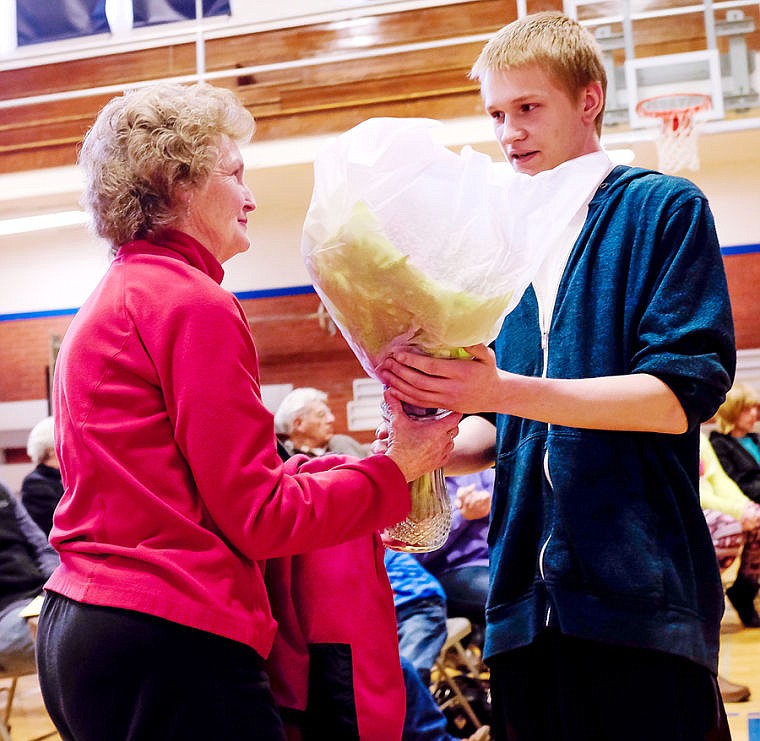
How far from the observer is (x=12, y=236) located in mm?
9320

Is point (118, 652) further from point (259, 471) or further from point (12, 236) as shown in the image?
point (12, 236)

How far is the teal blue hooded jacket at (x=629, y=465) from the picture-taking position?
1.26m

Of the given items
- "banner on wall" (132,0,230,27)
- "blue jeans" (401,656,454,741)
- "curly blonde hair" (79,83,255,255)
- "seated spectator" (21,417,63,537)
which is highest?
"banner on wall" (132,0,230,27)

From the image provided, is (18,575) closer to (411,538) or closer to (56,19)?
(411,538)

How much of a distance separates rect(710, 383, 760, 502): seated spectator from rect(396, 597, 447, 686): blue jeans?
309cm

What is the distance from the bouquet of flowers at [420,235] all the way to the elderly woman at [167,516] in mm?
178

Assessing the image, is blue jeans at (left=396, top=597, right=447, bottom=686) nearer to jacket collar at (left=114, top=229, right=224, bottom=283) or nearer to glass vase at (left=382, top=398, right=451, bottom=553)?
glass vase at (left=382, top=398, right=451, bottom=553)

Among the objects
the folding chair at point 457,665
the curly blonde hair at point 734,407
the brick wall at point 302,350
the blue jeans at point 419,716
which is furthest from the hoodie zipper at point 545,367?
the brick wall at point 302,350

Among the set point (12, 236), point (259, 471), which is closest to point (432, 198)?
point (259, 471)

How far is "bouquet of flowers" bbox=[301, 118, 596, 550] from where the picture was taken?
4.17 feet

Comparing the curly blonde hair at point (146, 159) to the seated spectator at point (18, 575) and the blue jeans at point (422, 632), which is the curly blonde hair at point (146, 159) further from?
the seated spectator at point (18, 575)

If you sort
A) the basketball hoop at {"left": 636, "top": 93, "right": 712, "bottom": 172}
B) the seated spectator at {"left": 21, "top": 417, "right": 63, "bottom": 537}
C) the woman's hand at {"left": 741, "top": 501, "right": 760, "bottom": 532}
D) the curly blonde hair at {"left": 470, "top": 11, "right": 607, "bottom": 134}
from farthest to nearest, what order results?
the basketball hoop at {"left": 636, "top": 93, "right": 712, "bottom": 172}
the woman's hand at {"left": 741, "top": 501, "right": 760, "bottom": 532}
the seated spectator at {"left": 21, "top": 417, "right": 63, "bottom": 537}
the curly blonde hair at {"left": 470, "top": 11, "right": 607, "bottom": 134}

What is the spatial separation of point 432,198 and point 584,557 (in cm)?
53

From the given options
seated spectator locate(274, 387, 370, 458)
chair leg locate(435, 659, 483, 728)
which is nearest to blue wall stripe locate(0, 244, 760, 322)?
seated spectator locate(274, 387, 370, 458)
